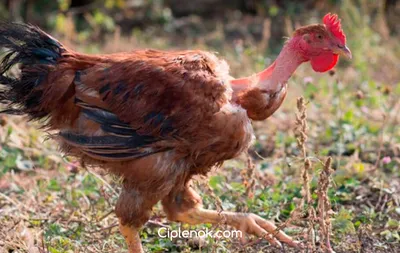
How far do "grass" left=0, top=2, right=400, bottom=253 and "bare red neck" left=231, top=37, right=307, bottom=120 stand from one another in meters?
0.35

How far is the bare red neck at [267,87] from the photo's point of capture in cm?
531

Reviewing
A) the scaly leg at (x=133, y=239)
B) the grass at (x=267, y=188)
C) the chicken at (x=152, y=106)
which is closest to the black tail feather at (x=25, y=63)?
the chicken at (x=152, y=106)

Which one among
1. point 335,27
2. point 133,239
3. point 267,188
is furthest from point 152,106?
point 267,188

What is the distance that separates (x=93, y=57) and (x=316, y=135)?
10.5 feet

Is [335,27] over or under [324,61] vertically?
over

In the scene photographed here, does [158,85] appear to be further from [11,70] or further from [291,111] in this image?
[291,111]

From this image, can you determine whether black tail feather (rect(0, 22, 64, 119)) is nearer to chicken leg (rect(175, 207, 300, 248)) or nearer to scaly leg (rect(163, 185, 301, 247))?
scaly leg (rect(163, 185, 301, 247))

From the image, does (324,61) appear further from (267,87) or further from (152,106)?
(152,106)

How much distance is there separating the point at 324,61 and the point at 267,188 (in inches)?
50.9

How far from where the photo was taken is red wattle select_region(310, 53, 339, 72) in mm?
5461

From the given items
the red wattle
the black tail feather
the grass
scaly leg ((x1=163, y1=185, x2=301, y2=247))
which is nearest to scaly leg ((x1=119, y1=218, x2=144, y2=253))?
the grass

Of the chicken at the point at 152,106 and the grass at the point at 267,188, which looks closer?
the chicken at the point at 152,106

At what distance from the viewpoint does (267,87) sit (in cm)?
532

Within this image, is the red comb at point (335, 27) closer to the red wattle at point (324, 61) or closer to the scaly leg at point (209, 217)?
the red wattle at point (324, 61)
